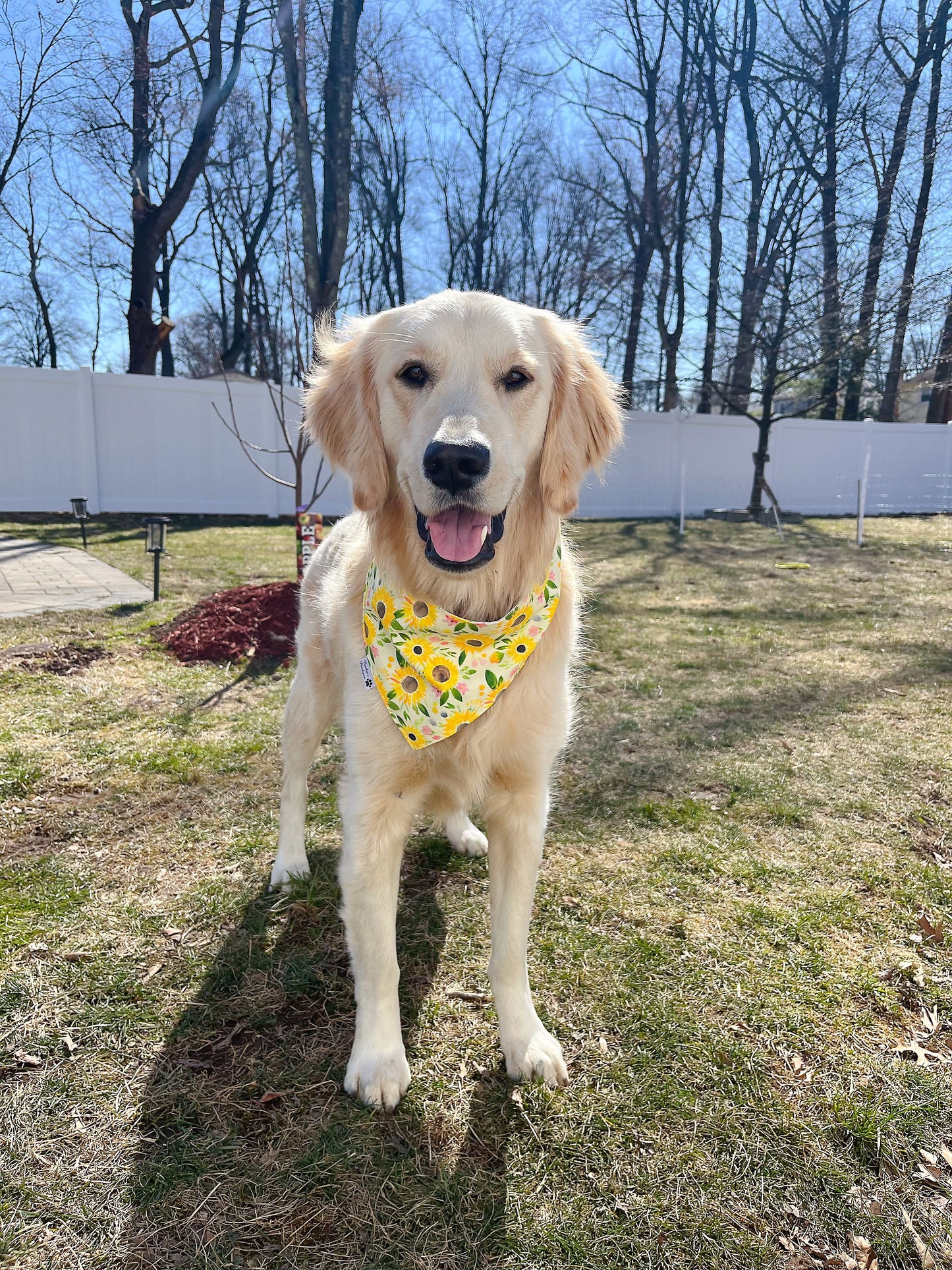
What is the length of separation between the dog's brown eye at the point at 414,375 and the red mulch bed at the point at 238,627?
3397 millimetres

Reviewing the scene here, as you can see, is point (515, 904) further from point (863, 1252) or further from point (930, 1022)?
point (930, 1022)

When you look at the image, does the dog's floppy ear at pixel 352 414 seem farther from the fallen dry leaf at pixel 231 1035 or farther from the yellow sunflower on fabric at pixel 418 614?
the fallen dry leaf at pixel 231 1035

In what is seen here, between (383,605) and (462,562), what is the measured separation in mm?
328

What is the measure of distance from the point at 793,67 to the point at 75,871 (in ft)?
76.2

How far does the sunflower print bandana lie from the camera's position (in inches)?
74.6

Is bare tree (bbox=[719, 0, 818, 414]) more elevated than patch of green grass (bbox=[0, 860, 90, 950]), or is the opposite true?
bare tree (bbox=[719, 0, 818, 414])

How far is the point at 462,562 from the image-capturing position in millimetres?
1839

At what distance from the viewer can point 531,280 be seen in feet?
94.9

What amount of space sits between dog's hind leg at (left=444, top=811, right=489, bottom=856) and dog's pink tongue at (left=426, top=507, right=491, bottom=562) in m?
1.39

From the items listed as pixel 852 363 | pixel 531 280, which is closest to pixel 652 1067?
pixel 852 363

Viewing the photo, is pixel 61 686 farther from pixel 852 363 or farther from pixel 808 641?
pixel 852 363

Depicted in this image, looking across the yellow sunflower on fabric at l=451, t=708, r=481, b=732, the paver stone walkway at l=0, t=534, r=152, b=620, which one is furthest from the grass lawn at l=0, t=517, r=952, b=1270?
the paver stone walkway at l=0, t=534, r=152, b=620

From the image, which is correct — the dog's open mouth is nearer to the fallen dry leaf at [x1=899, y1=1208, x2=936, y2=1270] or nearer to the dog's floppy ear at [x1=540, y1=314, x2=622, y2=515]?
the dog's floppy ear at [x1=540, y1=314, x2=622, y2=515]

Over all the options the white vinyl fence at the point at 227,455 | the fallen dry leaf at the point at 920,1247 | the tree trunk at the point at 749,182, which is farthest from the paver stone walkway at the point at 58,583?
the tree trunk at the point at 749,182
